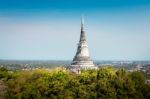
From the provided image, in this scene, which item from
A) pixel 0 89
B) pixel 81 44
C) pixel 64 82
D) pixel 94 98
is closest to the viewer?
pixel 94 98

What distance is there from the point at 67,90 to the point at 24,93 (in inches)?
211

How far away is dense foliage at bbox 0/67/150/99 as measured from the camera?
2036 inches

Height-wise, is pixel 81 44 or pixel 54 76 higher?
pixel 81 44

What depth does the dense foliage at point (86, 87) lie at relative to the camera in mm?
51719

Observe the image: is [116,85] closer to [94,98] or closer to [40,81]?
[94,98]

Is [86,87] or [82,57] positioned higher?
[82,57]

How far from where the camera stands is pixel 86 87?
53.2m

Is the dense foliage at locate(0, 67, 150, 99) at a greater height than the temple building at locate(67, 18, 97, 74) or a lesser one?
lesser

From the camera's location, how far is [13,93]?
55.8 m

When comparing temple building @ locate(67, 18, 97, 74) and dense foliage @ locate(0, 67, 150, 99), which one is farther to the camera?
temple building @ locate(67, 18, 97, 74)

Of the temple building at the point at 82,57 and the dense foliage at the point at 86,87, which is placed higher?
the temple building at the point at 82,57

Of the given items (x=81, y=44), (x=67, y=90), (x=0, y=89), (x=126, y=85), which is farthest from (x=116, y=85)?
(x=81, y=44)

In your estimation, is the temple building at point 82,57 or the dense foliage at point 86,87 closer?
the dense foliage at point 86,87

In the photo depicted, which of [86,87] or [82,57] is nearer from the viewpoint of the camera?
[86,87]
